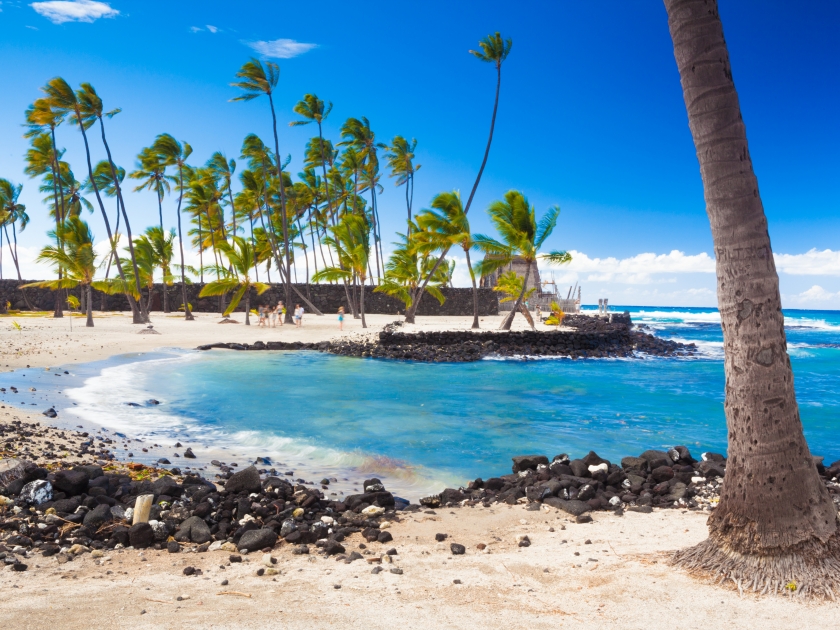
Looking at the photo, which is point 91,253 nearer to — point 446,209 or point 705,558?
point 446,209

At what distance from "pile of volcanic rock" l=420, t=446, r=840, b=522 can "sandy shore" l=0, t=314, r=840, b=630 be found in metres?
0.67

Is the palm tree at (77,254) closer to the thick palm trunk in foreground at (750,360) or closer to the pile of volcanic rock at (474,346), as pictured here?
the pile of volcanic rock at (474,346)

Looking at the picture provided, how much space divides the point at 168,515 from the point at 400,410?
9.36m

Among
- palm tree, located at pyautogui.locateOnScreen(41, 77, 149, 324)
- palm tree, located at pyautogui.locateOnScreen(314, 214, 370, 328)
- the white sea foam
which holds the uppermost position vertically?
palm tree, located at pyautogui.locateOnScreen(41, 77, 149, 324)

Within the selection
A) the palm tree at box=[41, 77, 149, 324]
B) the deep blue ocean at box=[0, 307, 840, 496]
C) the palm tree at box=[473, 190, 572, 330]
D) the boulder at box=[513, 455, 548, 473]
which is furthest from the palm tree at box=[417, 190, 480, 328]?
the boulder at box=[513, 455, 548, 473]

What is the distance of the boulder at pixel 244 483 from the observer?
6.02 meters

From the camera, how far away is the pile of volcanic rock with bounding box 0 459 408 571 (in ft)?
15.6

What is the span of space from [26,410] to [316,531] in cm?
806

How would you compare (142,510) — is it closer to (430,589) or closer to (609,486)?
(430,589)

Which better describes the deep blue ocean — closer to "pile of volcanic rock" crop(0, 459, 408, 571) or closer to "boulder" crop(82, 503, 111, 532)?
"pile of volcanic rock" crop(0, 459, 408, 571)

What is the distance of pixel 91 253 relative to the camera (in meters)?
31.1

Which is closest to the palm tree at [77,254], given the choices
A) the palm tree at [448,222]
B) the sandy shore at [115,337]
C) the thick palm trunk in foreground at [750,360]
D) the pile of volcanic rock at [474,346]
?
the sandy shore at [115,337]

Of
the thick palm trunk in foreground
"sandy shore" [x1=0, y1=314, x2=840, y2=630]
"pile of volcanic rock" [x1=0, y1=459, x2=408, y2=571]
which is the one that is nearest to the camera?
"sandy shore" [x1=0, y1=314, x2=840, y2=630]

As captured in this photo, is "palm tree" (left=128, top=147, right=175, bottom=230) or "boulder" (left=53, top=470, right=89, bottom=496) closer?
"boulder" (left=53, top=470, right=89, bottom=496)
